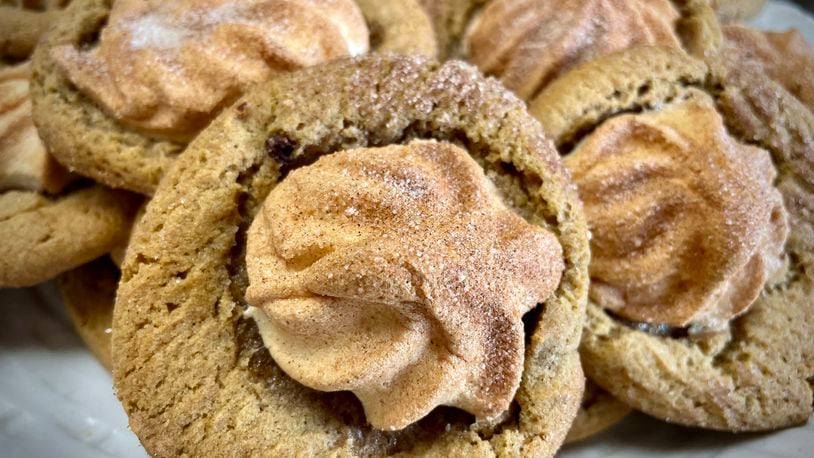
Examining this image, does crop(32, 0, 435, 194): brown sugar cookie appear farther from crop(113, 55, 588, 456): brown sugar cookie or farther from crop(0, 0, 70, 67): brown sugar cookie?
crop(0, 0, 70, 67): brown sugar cookie

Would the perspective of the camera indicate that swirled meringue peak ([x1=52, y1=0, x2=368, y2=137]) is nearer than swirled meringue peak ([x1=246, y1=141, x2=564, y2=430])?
No

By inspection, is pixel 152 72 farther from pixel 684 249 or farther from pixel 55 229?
pixel 684 249

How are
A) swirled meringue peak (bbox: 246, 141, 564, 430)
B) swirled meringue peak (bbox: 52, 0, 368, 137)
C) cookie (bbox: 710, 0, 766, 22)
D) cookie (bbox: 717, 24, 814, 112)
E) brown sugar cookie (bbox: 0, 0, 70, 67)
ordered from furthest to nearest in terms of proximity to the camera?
cookie (bbox: 710, 0, 766, 22)
cookie (bbox: 717, 24, 814, 112)
brown sugar cookie (bbox: 0, 0, 70, 67)
swirled meringue peak (bbox: 52, 0, 368, 137)
swirled meringue peak (bbox: 246, 141, 564, 430)

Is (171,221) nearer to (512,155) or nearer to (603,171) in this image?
(512,155)

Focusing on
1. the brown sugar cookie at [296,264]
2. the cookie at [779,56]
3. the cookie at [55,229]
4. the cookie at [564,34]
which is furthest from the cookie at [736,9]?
the cookie at [55,229]

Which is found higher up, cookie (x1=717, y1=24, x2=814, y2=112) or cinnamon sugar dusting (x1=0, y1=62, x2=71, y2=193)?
cookie (x1=717, y1=24, x2=814, y2=112)

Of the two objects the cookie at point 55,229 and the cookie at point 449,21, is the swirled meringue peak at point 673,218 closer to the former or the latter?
the cookie at point 449,21

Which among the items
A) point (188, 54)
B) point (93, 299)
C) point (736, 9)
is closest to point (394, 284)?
point (188, 54)

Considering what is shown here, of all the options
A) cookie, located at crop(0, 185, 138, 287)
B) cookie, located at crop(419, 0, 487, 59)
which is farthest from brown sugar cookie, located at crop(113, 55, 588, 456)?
cookie, located at crop(419, 0, 487, 59)
